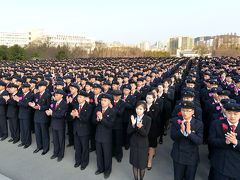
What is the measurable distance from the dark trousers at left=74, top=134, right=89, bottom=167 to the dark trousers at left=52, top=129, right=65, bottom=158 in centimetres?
45

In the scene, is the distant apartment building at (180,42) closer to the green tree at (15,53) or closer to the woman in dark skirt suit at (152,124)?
the green tree at (15,53)

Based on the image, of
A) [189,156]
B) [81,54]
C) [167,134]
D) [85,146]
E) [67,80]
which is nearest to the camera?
[189,156]

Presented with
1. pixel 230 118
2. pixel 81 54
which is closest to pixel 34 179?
pixel 230 118

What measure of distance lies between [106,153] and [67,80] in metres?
4.53

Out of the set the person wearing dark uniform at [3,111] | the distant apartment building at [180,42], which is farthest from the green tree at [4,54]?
the distant apartment building at [180,42]

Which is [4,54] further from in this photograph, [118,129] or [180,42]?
[180,42]

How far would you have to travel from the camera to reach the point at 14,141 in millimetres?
5070

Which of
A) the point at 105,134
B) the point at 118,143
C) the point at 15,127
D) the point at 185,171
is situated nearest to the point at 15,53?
the point at 15,127

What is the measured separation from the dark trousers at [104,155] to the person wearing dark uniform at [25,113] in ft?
7.52

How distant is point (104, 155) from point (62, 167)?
108 cm

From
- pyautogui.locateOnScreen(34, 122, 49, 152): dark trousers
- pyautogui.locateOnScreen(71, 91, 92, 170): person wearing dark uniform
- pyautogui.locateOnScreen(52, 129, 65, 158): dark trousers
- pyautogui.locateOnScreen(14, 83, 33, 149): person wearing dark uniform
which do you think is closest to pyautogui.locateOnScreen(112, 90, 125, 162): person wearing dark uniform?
pyautogui.locateOnScreen(71, 91, 92, 170): person wearing dark uniform

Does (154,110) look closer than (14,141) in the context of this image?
Yes

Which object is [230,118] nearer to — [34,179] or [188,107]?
[188,107]

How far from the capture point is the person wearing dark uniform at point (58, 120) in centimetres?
405
